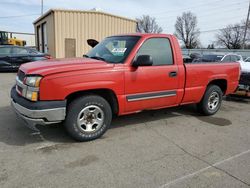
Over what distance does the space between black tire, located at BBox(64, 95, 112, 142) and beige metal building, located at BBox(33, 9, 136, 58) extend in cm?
1586

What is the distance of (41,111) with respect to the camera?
375 cm

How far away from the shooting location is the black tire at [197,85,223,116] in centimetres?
596

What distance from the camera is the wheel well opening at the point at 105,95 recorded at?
413 centimetres

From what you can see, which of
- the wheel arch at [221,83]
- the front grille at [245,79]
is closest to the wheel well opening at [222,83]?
the wheel arch at [221,83]

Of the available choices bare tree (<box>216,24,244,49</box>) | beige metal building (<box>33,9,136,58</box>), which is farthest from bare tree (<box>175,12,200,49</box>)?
beige metal building (<box>33,9,136,58</box>)

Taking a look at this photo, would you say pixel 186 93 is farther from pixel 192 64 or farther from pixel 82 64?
pixel 82 64

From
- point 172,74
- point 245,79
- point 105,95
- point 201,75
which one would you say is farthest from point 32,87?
point 245,79

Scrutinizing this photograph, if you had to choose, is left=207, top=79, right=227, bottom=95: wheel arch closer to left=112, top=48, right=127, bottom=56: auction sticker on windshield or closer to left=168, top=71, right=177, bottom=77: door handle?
left=168, top=71, right=177, bottom=77: door handle

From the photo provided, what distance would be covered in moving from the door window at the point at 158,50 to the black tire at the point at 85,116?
1.25m

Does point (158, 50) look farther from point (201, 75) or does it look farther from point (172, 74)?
point (201, 75)

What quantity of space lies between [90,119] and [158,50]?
1947 mm

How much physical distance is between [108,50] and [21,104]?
77.1 inches

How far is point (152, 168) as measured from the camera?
342 centimetres

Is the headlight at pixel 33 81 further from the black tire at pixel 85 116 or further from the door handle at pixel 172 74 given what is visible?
the door handle at pixel 172 74
